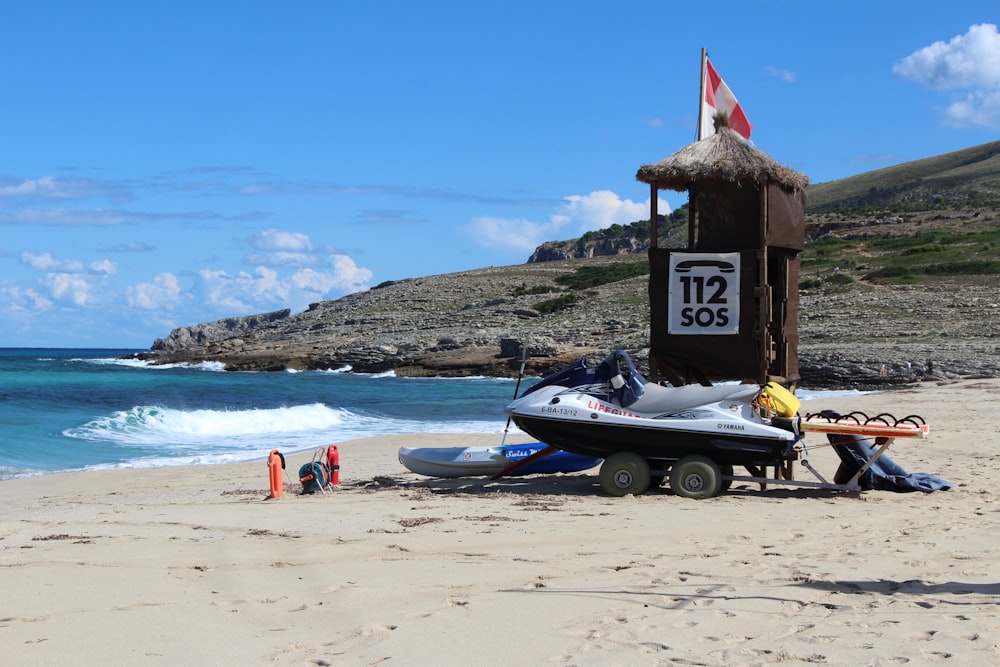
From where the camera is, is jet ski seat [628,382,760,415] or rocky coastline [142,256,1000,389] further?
rocky coastline [142,256,1000,389]

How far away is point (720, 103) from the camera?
1452 cm

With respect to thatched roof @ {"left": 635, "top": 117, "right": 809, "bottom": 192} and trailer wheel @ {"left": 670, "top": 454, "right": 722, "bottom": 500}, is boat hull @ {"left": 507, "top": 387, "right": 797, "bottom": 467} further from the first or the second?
thatched roof @ {"left": 635, "top": 117, "right": 809, "bottom": 192}

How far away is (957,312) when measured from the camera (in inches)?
1592

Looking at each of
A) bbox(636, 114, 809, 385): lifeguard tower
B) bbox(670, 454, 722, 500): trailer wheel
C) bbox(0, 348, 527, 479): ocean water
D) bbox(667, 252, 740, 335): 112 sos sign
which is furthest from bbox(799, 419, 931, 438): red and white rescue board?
bbox(0, 348, 527, 479): ocean water

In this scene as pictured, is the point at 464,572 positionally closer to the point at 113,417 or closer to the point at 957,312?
the point at 113,417

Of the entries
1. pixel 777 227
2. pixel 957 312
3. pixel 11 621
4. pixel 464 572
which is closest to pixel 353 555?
pixel 464 572

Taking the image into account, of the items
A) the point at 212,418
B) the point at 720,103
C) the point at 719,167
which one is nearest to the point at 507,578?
the point at 719,167

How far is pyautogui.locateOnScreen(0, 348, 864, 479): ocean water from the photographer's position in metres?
18.4

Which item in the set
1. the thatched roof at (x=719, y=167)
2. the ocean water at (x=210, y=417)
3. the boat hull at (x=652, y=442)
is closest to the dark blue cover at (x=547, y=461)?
the boat hull at (x=652, y=442)

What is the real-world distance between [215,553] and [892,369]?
2937 cm

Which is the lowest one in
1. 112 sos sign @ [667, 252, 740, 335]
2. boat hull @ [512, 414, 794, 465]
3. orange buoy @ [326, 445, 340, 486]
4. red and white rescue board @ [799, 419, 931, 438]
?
orange buoy @ [326, 445, 340, 486]

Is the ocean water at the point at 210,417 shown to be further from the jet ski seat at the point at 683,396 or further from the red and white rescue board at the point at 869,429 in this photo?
the red and white rescue board at the point at 869,429

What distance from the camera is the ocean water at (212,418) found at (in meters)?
18.4

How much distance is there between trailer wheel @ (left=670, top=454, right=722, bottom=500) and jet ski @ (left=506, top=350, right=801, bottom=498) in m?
0.01
